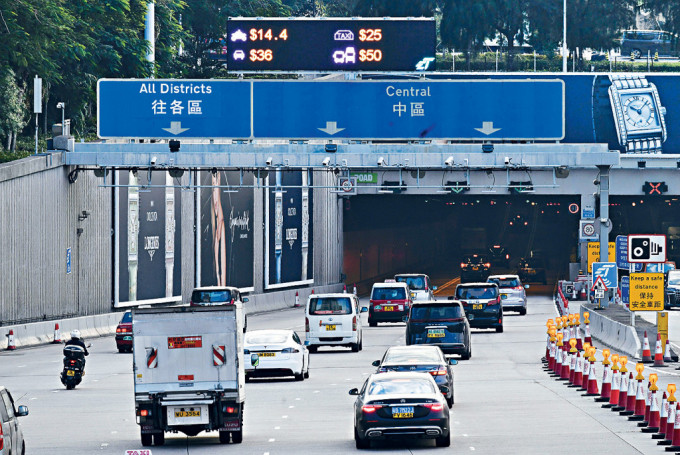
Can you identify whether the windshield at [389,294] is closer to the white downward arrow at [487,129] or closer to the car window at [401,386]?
the white downward arrow at [487,129]

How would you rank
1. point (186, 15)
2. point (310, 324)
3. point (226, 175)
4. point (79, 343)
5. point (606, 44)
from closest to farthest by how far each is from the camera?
point (79, 343)
point (310, 324)
point (226, 175)
point (186, 15)
point (606, 44)

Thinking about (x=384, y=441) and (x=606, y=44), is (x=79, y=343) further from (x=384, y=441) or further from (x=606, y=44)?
(x=606, y=44)

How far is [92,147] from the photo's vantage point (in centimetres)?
4744

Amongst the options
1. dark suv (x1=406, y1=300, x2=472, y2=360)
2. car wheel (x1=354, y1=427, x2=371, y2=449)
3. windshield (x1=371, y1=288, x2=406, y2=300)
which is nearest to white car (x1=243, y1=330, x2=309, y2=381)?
dark suv (x1=406, y1=300, x2=472, y2=360)

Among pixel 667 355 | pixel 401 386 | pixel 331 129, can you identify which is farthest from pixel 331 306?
pixel 401 386

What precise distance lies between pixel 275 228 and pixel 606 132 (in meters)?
19.7

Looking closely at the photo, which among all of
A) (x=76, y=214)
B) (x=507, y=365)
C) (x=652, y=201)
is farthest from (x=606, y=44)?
(x=507, y=365)

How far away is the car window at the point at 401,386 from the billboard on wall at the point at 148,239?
3234cm

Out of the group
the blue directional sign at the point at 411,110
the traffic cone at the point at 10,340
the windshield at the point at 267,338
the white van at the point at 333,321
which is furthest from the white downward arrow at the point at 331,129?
the windshield at the point at 267,338

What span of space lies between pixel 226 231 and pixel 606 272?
21.6 meters

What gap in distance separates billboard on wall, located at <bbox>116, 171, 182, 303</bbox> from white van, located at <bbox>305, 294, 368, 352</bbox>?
14.0 metres

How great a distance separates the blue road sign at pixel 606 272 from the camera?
4553 cm

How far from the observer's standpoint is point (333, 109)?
1725 inches

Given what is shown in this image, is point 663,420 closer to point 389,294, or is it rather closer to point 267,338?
point 267,338
